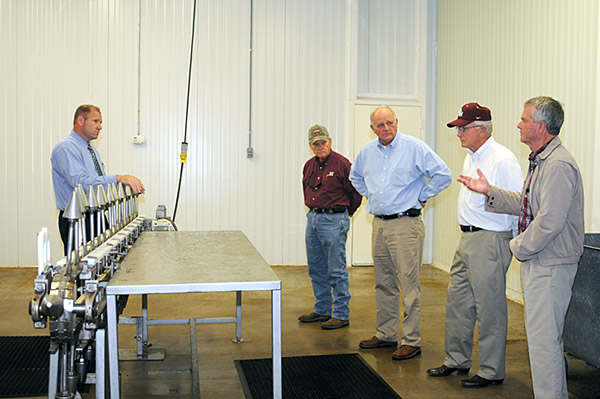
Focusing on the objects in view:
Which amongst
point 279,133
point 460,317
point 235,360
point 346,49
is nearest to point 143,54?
point 279,133

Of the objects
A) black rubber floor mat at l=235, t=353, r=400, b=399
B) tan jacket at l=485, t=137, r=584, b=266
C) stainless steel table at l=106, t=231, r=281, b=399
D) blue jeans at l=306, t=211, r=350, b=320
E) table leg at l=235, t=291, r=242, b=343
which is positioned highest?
tan jacket at l=485, t=137, r=584, b=266

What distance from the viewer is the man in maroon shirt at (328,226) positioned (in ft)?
15.2

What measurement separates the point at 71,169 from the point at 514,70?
4.22m

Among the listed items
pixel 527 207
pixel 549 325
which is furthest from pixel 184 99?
pixel 549 325

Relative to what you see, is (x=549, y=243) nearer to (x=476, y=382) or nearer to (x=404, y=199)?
(x=476, y=382)

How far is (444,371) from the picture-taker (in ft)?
11.7

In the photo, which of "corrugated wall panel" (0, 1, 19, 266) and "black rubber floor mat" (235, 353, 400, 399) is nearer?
"black rubber floor mat" (235, 353, 400, 399)

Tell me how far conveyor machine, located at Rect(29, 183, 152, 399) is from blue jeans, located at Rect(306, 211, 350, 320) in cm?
215

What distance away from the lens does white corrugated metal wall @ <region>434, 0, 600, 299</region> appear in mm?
4723

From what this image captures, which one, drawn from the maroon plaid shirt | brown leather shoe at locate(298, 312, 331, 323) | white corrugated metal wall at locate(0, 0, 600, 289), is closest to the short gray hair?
the maroon plaid shirt

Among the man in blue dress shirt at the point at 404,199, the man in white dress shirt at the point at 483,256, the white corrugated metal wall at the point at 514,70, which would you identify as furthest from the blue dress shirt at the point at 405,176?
the white corrugated metal wall at the point at 514,70

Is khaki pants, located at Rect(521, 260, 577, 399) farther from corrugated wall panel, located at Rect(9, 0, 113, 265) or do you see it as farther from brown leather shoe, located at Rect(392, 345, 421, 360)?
corrugated wall panel, located at Rect(9, 0, 113, 265)

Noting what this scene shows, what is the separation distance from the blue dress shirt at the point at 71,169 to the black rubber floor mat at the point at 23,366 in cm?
101

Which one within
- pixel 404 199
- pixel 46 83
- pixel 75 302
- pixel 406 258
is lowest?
pixel 406 258
